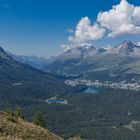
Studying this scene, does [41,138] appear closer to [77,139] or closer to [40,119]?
[77,139]

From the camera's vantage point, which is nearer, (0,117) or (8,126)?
(8,126)

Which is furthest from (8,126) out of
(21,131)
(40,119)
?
(40,119)

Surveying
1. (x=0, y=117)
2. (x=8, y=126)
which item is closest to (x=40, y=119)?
(x=0, y=117)

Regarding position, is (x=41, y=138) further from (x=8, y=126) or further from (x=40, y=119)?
(x=40, y=119)

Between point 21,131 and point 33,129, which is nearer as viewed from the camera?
point 21,131

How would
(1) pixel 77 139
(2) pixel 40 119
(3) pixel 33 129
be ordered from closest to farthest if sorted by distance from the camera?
1. (1) pixel 77 139
2. (3) pixel 33 129
3. (2) pixel 40 119

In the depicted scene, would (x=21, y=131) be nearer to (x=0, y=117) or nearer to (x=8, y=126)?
(x=8, y=126)

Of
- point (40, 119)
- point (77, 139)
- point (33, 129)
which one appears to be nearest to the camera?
A: point (77, 139)
